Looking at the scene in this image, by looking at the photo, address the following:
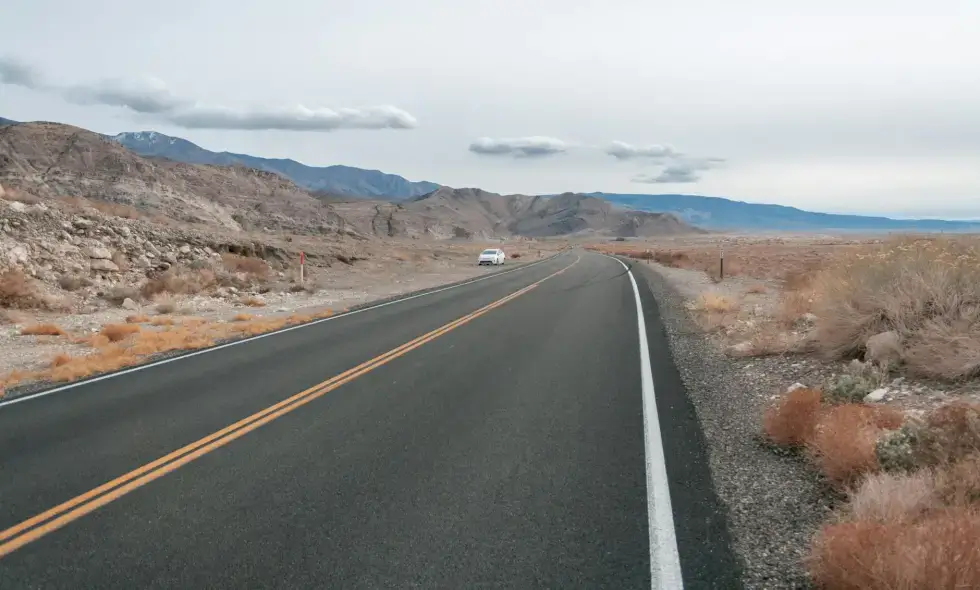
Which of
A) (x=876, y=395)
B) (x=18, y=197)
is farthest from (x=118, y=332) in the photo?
(x=18, y=197)

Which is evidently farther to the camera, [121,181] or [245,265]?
[121,181]

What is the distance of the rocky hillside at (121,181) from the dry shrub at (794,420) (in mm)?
46103

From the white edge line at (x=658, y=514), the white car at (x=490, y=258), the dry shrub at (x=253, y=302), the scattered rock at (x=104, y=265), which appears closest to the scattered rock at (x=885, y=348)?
the white edge line at (x=658, y=514)

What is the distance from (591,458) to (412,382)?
12.1 ft

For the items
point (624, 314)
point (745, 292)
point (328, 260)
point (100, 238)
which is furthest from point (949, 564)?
point (328, 260)

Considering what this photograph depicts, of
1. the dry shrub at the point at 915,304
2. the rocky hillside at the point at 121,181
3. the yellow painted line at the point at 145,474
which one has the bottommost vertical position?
the yellow painted line at the point at 145,474

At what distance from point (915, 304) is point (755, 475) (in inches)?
192

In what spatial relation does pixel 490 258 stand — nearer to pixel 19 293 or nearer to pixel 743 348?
pixel 19 293

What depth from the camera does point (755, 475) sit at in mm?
5340

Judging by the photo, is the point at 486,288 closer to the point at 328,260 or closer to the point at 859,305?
the point at 328,260

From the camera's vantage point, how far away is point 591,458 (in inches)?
226

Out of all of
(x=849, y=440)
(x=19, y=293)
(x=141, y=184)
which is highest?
(x=141, y=184)

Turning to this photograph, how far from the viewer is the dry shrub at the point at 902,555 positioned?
304cm

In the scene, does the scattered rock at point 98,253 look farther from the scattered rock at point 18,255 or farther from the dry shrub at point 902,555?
the dry shrub at point 902,555
